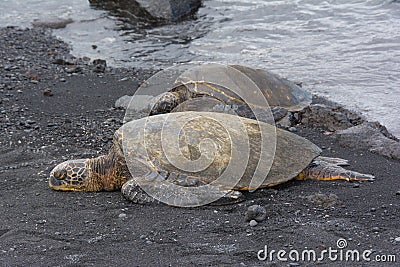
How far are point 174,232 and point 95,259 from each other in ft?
1.76

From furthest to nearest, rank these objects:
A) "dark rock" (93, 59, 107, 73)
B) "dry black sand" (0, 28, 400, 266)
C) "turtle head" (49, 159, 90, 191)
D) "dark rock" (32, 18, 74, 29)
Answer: "dark rock" (32, 18, 74, 29), "dark rock" (93, 59, 107, 73), "turtle head" (49, 159, 90, 191), "dry black sand" (0, 28, 400, 266)

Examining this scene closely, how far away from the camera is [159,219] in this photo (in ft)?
11.0

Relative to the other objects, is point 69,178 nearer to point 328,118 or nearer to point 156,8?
point 328,118

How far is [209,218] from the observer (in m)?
3.32

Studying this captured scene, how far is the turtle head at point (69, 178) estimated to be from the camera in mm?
3852
